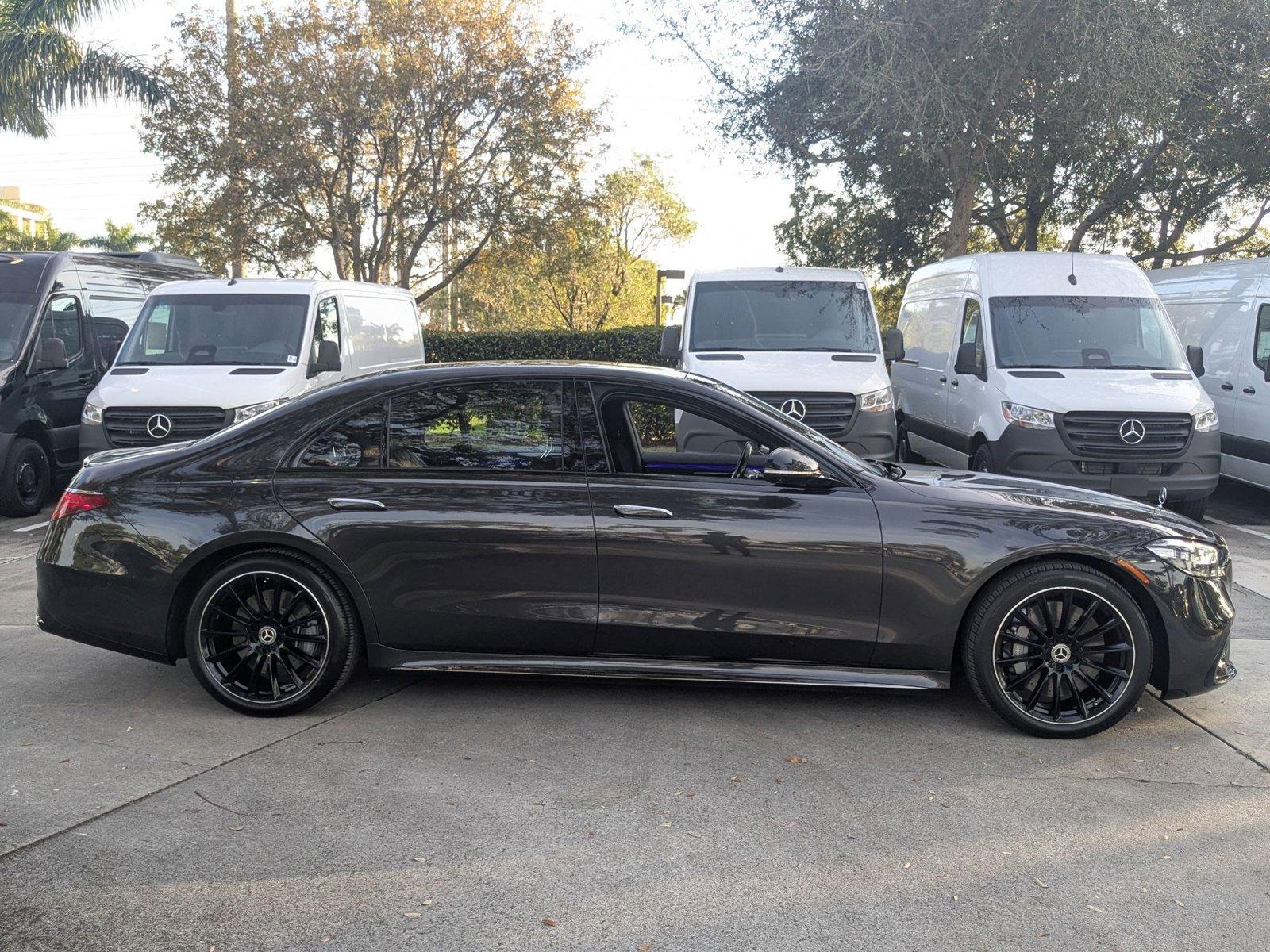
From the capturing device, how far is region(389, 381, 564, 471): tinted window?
16.7ft

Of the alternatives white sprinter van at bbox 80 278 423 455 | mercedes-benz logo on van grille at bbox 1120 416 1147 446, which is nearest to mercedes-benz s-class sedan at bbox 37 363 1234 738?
white sprinter van at bbox 80 278 423 455

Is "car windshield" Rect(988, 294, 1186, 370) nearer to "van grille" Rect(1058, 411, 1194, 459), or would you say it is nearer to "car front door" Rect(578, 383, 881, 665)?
"van grille" Rect(1058, 411, 1194, 459)

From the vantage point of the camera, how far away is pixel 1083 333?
10602 mm

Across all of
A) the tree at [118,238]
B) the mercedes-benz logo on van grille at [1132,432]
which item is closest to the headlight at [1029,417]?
the mercedes-benz logo on van grille at [1132,432]

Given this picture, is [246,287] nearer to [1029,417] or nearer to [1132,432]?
[1029,417]

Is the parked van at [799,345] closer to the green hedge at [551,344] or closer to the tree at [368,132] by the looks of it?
the green hedge at [551,344]

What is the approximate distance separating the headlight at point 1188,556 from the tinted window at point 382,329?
8606 millimetres

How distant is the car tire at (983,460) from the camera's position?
10.3 m

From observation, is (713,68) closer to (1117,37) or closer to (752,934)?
(1117,37)

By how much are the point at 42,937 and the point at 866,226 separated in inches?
862

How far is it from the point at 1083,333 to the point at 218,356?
784cm

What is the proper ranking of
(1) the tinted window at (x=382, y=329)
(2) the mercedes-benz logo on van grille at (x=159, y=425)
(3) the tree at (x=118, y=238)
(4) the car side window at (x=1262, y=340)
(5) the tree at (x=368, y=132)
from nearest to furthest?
1. (2) the mercedes-benz logo on van grille at (x=159, y=425)
2. (4) the car side window at (x=1262, y=340)
3. (1) the tinted window at (x=382, y=329)
4. (5) the tree at (x=368, y=132)
5. (3) the tree at (x=118, y=238)

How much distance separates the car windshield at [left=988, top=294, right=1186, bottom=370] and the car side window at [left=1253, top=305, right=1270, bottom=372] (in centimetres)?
134

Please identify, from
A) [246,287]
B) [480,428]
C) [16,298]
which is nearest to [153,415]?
[246,287]
